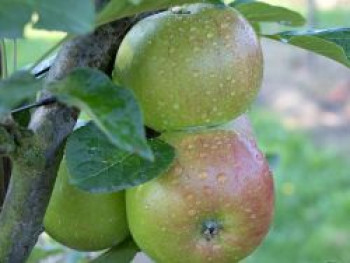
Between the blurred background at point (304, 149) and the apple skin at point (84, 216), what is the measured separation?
28cm

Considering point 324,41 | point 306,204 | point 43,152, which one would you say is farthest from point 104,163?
point 306,204

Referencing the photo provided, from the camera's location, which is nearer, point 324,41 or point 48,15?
point 48,15

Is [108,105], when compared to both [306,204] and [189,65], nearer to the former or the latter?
[189,65]

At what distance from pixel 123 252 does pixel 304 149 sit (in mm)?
3077

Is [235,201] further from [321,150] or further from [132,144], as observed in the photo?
[321,150]

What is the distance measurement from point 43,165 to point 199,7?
0.15 meters

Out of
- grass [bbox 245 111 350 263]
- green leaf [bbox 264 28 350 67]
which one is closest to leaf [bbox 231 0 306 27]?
green leaf [bbox 264 28 350 67]

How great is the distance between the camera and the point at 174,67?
543mm

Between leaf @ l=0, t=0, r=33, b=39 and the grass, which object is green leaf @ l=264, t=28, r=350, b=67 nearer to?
leaf @ l=0, t=0, r=33, b=39

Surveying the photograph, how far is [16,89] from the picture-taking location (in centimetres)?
41

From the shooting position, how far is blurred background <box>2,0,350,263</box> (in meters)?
2.74

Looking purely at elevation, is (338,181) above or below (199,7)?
below

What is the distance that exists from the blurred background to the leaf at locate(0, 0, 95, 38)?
501 mm

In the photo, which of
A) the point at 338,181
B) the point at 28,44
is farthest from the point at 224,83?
the point at 28,44
